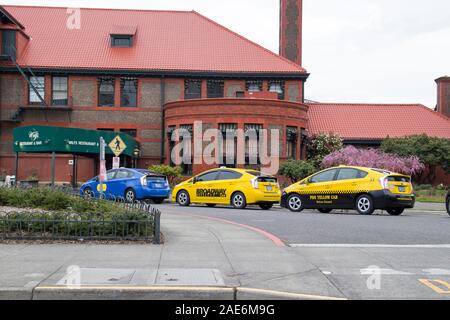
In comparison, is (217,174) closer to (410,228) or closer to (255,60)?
(410,228)

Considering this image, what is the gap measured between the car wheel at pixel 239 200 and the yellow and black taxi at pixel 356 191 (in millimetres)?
1817

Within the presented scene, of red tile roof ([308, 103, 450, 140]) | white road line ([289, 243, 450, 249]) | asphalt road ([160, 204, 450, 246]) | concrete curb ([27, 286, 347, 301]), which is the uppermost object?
red tile roof ([308, 103, 450, 140])

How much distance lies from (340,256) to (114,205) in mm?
5373

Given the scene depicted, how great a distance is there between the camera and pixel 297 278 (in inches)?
282

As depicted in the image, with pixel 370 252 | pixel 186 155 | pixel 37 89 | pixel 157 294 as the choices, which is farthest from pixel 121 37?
pixel 157 294

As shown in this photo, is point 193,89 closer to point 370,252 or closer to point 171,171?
point 171,171

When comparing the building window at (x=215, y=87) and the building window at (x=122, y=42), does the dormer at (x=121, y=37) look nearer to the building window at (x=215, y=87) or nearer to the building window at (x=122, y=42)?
the building window at (x=122, y=42)

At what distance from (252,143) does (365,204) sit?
15.7 metres

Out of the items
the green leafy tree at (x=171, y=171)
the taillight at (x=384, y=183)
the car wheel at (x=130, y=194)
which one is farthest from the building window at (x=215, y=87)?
the taillight at (x=384, y=183)

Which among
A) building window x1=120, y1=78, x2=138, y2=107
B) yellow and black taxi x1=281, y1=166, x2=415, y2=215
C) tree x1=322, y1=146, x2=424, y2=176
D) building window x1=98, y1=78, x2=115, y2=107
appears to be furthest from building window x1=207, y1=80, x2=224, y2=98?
yellow and black taxi x1=281, y1=166, x2=415, y2=215

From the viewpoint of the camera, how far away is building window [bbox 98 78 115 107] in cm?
3862

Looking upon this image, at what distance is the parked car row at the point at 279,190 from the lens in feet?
58.4

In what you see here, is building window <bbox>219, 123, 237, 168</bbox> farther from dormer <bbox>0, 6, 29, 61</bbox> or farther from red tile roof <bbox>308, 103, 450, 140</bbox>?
dormer <bbox>0, 6, 29, 61</bbox>

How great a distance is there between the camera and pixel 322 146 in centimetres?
3859
